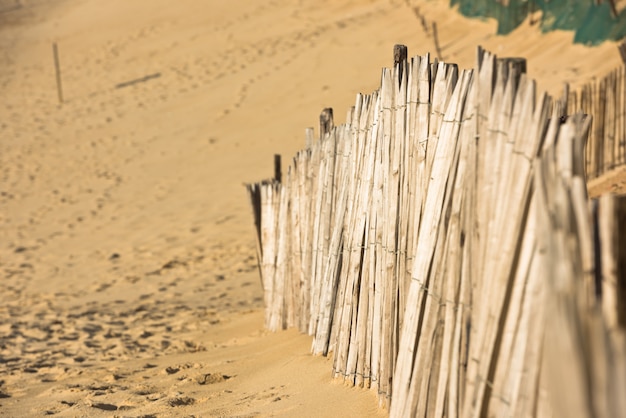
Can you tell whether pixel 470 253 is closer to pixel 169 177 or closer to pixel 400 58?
pixel 400 58

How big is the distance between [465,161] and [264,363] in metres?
2.48

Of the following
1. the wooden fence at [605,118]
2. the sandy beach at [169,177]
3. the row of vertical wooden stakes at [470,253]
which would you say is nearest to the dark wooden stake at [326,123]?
the row of vertical wooden stakes at [470,253]

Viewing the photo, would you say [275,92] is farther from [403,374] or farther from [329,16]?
[403,374]

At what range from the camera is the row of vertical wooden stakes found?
1.88m

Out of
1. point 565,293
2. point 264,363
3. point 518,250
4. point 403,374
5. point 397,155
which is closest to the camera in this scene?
point 565,293

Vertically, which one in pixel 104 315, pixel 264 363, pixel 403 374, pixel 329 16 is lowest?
pixel 104 315

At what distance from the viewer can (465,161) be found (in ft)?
9.00

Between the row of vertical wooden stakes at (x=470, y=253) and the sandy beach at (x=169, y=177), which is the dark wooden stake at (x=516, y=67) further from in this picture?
the sandy beach at (x=169, y=177)

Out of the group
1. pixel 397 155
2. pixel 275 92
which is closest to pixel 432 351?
pixel 397 155

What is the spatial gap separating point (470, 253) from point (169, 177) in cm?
1187

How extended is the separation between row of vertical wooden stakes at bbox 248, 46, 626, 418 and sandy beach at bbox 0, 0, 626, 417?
0.50 meters

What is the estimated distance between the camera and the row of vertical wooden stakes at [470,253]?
188 cm

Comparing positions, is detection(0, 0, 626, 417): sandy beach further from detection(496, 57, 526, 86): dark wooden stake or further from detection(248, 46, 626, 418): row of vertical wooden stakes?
detection(496, 57, 526, 86): dark wooden stake

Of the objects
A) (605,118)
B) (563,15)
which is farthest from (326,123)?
(563,15)
